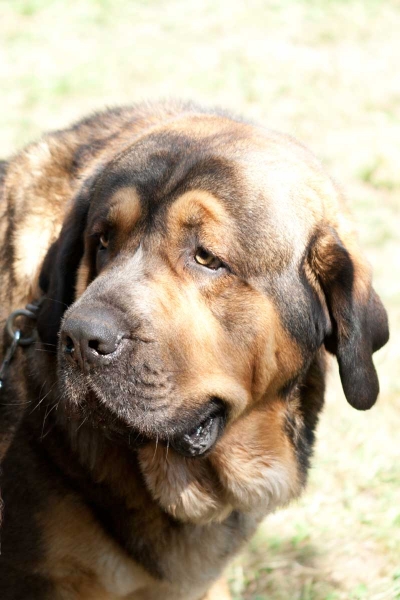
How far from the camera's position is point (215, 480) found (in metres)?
3.96

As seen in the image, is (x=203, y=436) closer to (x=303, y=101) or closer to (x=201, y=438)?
(x=201, y=438)

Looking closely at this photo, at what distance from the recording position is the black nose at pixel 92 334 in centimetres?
317

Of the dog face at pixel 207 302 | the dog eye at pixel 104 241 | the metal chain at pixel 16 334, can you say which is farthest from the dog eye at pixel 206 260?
the metal chain at pixel 16 334

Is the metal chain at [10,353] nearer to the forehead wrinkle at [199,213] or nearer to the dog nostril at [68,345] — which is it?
the dog nostril at [68,345]

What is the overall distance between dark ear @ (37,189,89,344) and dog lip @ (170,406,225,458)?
760 mm

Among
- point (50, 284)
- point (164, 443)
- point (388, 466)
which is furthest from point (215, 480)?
point (388, 466)

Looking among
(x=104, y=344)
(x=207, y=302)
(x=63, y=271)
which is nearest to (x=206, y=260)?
(x=207, y=302)

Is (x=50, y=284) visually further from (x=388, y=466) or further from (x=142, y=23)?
(x=142, y=23)

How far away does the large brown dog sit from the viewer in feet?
11.2

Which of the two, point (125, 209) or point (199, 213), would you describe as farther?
point (125, 209)

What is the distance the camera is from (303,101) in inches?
426

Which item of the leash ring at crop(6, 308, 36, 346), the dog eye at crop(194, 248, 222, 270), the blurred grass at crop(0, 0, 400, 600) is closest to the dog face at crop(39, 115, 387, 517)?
the dog eye at crop(194, 248, 222, 270)

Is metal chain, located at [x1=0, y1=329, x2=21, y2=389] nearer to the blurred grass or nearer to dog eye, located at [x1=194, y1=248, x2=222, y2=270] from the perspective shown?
dog eye, located at [x1=194, y1=248, x2=222, y2=270]

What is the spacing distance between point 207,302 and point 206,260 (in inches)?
6.9
